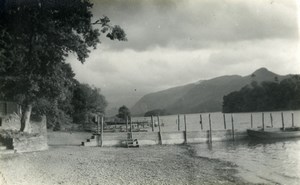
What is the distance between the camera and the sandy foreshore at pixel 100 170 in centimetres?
1495

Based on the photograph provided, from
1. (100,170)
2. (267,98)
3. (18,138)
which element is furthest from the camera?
(267,98)

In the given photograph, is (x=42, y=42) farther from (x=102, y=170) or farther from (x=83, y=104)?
(x=83, y=104)

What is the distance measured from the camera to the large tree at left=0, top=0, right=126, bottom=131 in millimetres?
20547

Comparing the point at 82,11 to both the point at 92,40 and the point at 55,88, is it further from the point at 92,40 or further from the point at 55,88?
the point at 55,88

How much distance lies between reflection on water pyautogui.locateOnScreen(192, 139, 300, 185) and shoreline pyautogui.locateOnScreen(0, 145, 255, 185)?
5.19ft

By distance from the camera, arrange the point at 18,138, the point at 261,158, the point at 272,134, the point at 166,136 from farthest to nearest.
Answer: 1. the point at 272,134
2. the point at 166,136
3. the point at 261,158
4. the point at 18,138


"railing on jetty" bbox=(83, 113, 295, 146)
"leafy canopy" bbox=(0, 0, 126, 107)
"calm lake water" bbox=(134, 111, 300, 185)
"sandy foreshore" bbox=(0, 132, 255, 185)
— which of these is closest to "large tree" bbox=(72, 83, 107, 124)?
"railing on jetty" bbox=(83, 113, 295, 146)

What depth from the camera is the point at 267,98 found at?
126 m

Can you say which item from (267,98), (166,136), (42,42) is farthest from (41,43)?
(267,98)

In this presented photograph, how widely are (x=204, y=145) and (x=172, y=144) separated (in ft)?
12.4

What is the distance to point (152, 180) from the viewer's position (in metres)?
16.2

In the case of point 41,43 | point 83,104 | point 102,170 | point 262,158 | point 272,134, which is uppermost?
point 41,43

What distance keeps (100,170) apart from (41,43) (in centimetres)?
919

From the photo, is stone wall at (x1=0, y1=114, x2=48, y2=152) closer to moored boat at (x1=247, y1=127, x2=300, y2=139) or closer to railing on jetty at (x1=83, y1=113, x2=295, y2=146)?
railing on jetty at (x1=83, y1=113, x2=295, y2=146)
